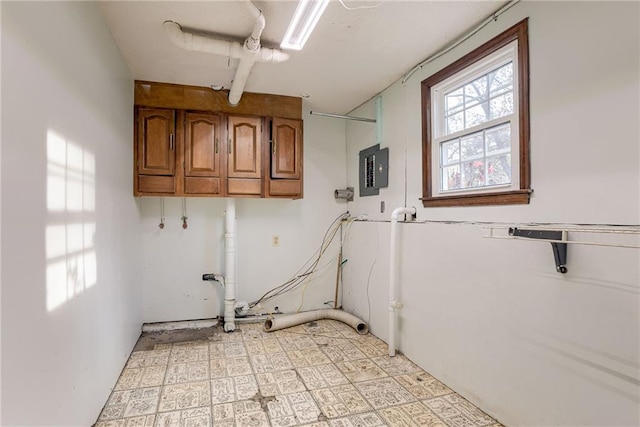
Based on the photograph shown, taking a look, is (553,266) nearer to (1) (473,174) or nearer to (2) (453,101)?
(1) (473,174)

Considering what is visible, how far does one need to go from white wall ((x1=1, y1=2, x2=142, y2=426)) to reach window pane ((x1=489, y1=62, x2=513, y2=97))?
243 cm

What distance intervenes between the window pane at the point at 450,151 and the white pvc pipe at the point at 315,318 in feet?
6.34

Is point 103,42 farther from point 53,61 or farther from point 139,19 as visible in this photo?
point 53,61

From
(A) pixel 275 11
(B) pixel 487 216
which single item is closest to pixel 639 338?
(B) pixel 487 216

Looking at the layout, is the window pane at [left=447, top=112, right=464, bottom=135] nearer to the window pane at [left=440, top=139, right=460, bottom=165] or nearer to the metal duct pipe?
the window pane at [left=440, top=139, right=460, bottom=165]

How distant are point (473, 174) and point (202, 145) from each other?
255 centimetres

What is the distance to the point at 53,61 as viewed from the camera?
4.69ft

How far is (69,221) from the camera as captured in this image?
1.60 m

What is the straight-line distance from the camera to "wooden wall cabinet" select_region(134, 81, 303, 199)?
127 inches

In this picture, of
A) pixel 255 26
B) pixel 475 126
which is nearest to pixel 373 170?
pixel 475 126

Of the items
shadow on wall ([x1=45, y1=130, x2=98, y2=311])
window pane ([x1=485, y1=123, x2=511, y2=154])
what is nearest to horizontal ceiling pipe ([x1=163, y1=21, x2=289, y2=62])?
shadow on wall ([x1=45, y1=130, x2=98, y2=311])

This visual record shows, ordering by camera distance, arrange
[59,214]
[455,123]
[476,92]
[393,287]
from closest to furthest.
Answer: [59,214], [476,92], [455,123], [393,287]

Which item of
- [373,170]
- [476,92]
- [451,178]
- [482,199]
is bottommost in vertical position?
[482,199]

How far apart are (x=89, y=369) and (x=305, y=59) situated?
8.59 feet
